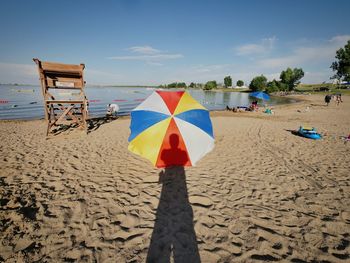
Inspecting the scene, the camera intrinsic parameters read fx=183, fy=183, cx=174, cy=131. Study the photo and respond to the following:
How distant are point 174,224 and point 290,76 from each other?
114594 millimetres

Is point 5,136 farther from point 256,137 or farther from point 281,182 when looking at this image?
point 256,137

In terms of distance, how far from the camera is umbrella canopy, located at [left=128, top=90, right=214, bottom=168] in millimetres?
4277

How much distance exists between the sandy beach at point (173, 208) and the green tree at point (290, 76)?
344ft

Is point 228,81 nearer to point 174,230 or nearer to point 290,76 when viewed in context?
point 290,76

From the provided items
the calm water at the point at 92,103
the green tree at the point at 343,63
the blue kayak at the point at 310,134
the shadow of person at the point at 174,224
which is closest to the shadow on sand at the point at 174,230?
the shadow of person at the point at 174,224

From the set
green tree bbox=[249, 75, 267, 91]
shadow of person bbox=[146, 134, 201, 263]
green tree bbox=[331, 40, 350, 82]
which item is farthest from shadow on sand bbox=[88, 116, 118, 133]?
green tree bbox=[249, 75, 267, 91]

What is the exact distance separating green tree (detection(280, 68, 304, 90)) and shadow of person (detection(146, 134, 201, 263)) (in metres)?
111

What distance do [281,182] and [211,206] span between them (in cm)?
278

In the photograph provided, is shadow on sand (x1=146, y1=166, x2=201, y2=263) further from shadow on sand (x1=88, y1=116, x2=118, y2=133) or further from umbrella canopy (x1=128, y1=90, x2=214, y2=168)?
shadow on sand (x1=88, y1=116, x2=118, y2=133)

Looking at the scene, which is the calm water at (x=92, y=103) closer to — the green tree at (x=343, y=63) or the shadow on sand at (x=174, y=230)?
the shadow on sand at (x=174, y=230)

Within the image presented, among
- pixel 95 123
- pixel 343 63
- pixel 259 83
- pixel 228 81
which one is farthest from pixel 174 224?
pixel 228 81

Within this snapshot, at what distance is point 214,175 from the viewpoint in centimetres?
627

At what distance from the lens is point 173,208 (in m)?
4.55

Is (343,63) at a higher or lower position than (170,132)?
higher
